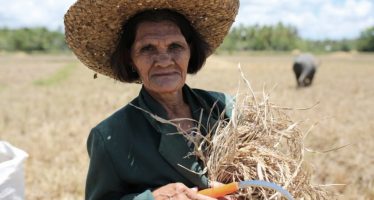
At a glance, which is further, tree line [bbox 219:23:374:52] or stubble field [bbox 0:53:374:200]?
tree line [bbox 219:23:374:52]

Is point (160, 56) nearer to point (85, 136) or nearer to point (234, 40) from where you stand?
point (85, 136)

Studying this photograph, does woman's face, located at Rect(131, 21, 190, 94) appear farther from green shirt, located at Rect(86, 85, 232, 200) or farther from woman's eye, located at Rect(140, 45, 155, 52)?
green shirt, located at Rect(86, 85, 232, 200)

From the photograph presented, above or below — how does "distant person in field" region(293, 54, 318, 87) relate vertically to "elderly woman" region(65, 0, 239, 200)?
below

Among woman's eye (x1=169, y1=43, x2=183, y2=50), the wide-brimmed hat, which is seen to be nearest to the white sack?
the wide-brimmed hat

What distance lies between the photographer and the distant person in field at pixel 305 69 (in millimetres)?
16297

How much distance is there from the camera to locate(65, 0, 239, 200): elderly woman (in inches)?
71.5

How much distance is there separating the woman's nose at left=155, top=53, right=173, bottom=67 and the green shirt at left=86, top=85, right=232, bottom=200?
0.21 m

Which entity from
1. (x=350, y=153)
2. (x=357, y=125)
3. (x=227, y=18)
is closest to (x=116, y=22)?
(x=227, y=18)

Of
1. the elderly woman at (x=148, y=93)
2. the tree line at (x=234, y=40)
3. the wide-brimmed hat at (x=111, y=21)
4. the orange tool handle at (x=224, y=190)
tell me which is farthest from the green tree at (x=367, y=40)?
the orange tool handle at (x=224, y=190)

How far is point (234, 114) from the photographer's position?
1871mm

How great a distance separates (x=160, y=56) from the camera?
6.33 feet

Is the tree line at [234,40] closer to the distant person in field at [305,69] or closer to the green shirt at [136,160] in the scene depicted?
the distant person in field at [305,69]

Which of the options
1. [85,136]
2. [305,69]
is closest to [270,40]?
[305,69]

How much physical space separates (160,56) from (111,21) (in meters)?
0.27
